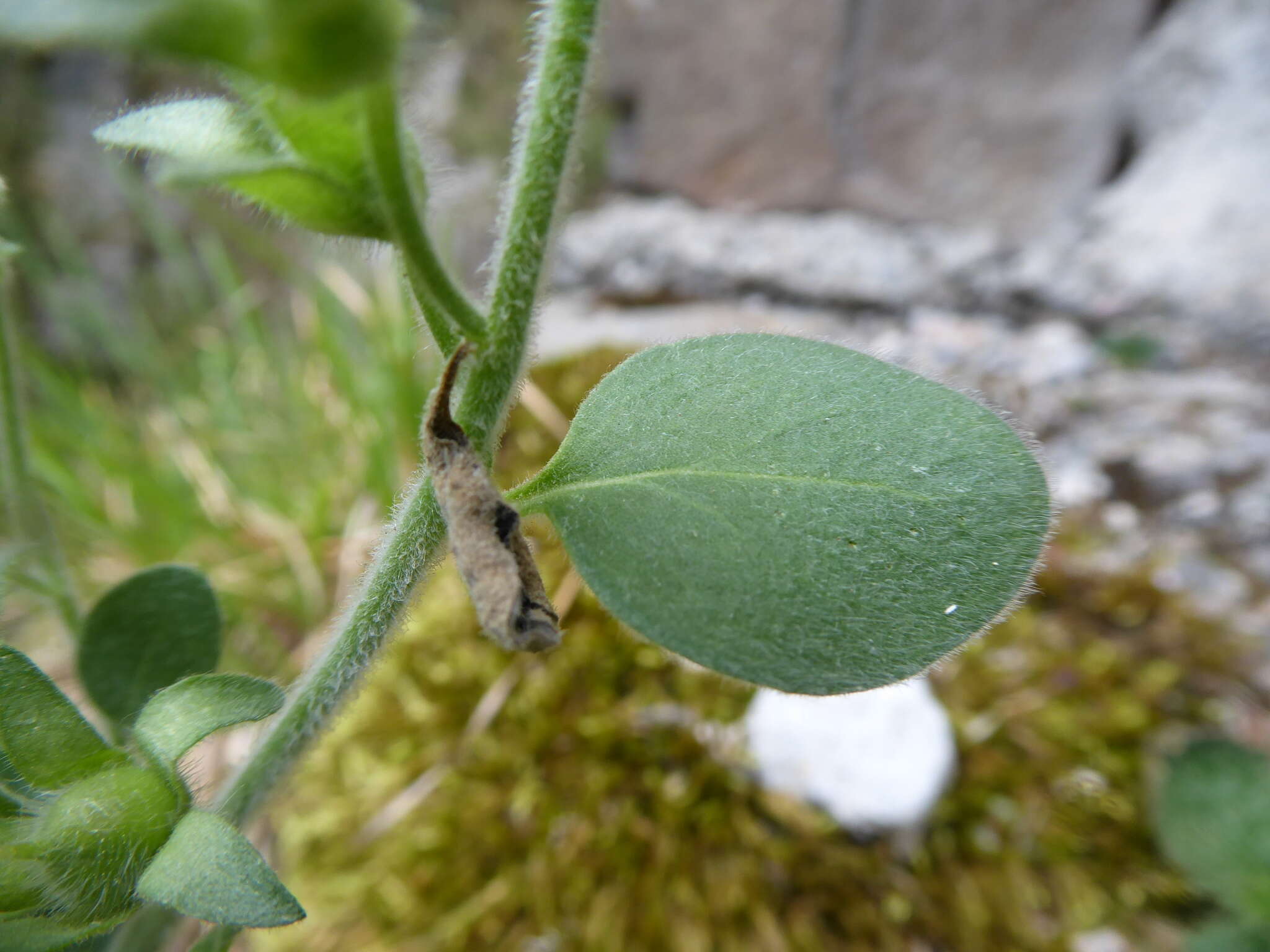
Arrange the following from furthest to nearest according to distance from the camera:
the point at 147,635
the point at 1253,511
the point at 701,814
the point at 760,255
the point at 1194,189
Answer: the point at 760,255 < the point at 1194,189 < the point at 1253,511 < the point at 701,814 < the point at 147,635

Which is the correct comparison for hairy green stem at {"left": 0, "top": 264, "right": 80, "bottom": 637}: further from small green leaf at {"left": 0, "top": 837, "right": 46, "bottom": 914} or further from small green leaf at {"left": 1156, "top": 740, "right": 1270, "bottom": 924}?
small green leaf at {"left": 1156, "top": 740, "right": 1270, "bottom": 924}

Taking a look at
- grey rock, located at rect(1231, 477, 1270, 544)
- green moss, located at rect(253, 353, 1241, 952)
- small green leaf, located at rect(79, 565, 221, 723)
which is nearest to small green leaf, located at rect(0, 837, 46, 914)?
small green leaf, located at rect(79, 565, 221, 723)

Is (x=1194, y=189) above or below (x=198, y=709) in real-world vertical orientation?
below

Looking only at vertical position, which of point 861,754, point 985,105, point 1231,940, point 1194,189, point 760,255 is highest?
point 985,105

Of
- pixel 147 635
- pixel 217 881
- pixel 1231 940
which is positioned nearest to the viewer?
pixel 217 881

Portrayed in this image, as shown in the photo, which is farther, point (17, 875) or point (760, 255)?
point (760, 255)

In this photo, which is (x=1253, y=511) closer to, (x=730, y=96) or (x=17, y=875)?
(x=730, y=96)

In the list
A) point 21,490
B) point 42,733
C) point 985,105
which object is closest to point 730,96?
point 985,105
